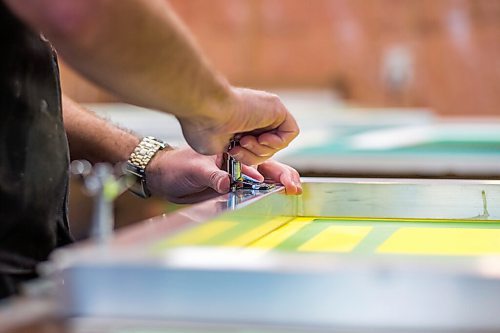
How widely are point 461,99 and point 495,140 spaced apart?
256cm

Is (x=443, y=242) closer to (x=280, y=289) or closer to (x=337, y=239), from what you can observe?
(x=337, y=239)

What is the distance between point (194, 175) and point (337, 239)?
1.17ft

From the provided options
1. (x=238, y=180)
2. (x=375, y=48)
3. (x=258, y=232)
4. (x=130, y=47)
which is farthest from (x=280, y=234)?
(x=375, y=48)

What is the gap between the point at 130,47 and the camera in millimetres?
856

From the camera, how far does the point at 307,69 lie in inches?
221

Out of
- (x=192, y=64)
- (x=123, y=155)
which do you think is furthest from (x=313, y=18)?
(x=192, y=64)

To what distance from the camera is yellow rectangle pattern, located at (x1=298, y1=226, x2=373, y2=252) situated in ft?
3.50

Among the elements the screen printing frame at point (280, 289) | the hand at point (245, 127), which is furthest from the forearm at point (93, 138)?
the screen printing frame at point (280, 289)

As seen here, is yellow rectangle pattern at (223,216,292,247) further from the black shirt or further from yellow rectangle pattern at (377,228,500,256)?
the black shirt

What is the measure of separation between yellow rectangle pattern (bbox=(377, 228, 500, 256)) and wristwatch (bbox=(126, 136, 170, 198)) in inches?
18.8

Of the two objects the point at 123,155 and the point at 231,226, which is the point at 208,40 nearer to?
the point at 123,155

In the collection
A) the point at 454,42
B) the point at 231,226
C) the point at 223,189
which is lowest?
the point at 231,226

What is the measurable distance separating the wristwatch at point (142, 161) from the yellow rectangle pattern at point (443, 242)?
478mm

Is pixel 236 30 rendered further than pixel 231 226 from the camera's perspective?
Yes
